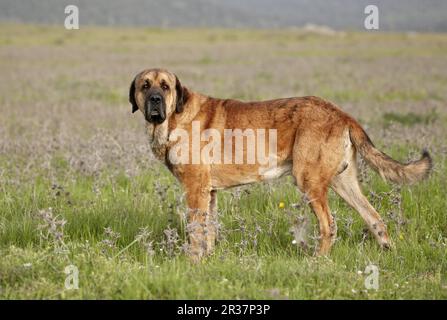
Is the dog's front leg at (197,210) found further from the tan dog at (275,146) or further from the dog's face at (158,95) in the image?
the dog's face at (158,95)

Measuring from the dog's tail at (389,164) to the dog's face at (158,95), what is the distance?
180cm

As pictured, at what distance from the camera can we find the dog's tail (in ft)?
20.7

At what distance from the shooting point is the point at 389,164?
253 inches

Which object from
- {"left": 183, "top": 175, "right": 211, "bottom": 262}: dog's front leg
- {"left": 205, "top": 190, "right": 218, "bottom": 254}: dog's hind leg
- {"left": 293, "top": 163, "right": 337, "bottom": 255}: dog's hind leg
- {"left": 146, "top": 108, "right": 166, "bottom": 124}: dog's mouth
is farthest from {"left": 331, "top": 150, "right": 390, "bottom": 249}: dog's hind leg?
{"left": 146, "top": 108, "right": 166, "bottom": 124}: dog's mouth

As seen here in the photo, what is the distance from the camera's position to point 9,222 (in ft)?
22.4

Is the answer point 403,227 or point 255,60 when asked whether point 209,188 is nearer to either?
point 403,227

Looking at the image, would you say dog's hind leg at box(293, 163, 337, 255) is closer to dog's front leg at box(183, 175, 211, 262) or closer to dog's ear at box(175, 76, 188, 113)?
dog's front leg at box(183, 175, 211, 262)

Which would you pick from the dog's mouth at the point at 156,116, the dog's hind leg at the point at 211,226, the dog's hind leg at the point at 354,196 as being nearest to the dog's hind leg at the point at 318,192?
the dog's hind leg at the point at 354,196

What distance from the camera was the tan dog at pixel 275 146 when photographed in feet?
20.9

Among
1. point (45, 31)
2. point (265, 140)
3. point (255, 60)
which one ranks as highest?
point (45, 31)

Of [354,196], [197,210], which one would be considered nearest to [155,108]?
[197,210]

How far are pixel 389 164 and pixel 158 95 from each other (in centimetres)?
239
